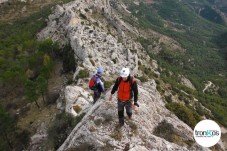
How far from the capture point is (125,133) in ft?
82.4

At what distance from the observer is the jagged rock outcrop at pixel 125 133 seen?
24375 mm

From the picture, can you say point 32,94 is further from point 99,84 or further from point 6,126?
point 99,84

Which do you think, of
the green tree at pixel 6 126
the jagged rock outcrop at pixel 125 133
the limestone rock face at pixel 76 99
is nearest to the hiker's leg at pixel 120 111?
the jagged rock outcrop at pixel 125 133

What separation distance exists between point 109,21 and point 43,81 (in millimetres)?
85674

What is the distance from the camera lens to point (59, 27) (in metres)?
98.5

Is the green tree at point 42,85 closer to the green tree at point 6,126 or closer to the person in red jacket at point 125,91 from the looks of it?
the green tree at point 6,126

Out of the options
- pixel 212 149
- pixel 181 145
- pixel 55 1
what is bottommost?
pixel 55 1

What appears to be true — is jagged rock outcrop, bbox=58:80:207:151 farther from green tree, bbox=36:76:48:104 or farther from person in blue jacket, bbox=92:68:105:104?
green tree, bbox=36:76:48:104

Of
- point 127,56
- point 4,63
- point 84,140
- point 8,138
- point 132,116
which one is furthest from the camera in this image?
point 127,56

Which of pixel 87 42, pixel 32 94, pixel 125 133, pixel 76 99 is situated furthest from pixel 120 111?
pixel 87 42

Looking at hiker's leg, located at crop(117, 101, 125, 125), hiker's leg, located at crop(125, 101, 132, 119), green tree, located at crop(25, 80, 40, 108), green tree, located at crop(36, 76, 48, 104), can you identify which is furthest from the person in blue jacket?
green tree, located at crop(25, 80, 40, 108)

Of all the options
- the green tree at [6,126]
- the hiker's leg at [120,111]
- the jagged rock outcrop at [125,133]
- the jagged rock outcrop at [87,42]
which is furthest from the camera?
the jagged rock outcrop at [87,42]

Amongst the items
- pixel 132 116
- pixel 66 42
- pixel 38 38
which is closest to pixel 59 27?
pixel 38 38

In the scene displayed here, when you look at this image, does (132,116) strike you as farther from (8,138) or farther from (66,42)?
(66,42)
